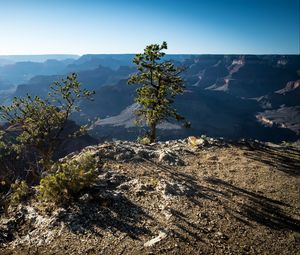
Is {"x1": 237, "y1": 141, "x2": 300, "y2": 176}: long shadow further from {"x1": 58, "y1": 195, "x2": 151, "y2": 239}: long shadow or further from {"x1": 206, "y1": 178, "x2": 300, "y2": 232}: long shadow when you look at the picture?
{"x1": 58, "y1": 195, "x2": 151, "y2": 239}: long shadow

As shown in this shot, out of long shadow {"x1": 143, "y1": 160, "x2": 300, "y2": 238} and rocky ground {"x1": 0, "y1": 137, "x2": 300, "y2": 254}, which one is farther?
long shadow {"x1": 143, "y1": 160, "x2": 300, "y2": 238}

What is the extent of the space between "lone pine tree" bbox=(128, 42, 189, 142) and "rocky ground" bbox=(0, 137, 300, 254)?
10.8 meters

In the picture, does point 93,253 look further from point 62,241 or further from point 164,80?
point 164,80

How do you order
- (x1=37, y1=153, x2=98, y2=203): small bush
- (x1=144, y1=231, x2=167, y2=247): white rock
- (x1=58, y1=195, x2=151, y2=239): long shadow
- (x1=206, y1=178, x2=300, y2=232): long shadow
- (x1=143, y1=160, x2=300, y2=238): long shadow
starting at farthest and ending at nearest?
(x1=37, y1=153, x2=98, y2=203): small bush < (x1=143, y1=160, x2=300, y2=238): long shadow < (x1=206, y1=178, x2=300, y2=232): long shadow < (x1=58, y1=195, x2=151, y2=239): long shadow < (x1=144, y1=231, x2=167, y2=247): white rock

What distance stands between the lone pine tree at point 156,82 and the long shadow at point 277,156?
8.22 m

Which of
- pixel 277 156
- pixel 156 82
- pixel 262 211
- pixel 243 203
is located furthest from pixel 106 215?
pixel 156 82

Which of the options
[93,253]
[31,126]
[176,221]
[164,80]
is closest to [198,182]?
[176,221]

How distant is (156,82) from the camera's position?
3139 centimetres

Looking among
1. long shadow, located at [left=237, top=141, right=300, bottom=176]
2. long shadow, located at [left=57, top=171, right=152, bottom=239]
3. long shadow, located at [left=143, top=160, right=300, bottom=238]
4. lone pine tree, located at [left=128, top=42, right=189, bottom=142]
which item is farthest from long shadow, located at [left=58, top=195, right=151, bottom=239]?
lone pine tree, located at [left=128, top=42, right=189, bottom=142]

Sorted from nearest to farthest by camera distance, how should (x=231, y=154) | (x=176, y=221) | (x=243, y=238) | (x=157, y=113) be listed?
(x=243, y=238) < (x=176, y=221) < (x=231, y=154) < (x=157, y=113)

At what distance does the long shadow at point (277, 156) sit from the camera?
64.8ft

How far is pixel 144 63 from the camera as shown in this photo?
98.2ft

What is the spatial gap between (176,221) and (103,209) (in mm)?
3225

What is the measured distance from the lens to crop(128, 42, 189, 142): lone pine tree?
2962cm
